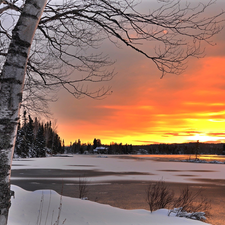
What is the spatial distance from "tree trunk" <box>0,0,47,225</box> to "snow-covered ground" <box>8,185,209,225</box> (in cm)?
277

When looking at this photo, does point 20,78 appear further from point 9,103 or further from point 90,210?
point 90,210

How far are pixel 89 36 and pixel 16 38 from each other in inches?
116

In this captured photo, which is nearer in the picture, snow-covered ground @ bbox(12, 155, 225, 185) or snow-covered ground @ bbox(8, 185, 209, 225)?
snow-covered ground @ bbox(8, 185, 209, 225)

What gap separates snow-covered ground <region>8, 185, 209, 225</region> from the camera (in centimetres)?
520

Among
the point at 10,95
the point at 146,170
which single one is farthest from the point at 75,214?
the point at 146,170

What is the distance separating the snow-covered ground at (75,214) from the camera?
17.1 ft

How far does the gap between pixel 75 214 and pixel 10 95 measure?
415 cm

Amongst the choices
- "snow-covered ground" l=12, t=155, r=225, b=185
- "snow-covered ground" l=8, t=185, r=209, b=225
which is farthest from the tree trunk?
"snow-covered ground" l=12, t=155, r=225, b=185

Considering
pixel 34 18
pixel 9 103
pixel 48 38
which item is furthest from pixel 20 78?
pixel 48 38

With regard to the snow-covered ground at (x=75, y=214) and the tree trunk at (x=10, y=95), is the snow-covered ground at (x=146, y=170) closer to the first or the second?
the snow-covered ground at (x=75, y=214)

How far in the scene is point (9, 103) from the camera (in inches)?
93.2

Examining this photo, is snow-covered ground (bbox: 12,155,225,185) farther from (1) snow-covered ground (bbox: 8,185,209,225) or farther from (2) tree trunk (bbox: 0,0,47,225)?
(2) tree trunk (bbox: 0,0,47,225)

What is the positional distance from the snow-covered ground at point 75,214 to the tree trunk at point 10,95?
9.10ft

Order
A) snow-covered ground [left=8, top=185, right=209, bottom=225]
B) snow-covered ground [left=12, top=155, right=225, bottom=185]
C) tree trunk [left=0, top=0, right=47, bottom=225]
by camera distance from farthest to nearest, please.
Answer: snow-covered ground [left=12, top=155, right=225, bottom=185]
snow-covered ground [left=8, top=185, right=209, bottom=225]
tree trunk [left=0, top=0, right=47, bottom=225]
